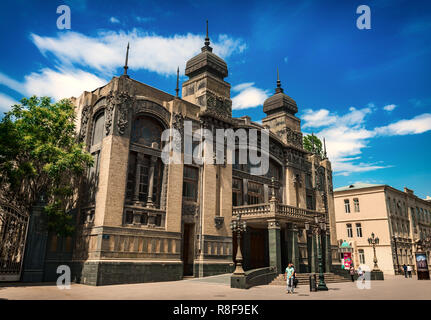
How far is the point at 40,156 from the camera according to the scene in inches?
841

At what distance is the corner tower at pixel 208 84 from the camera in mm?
31047

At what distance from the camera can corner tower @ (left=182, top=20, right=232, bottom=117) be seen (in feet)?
102

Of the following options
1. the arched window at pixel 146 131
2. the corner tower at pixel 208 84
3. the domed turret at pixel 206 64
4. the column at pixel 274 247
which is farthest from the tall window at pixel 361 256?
the arched window at pixel 146 131

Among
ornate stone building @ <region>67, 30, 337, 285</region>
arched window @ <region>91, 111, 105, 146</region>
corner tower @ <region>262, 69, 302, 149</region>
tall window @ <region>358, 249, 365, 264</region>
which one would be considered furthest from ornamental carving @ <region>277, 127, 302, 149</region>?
tall window @ <region>358, 249, 365, 264</region>

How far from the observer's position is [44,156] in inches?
845

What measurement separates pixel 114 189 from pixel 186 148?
Result: 7.37 meters

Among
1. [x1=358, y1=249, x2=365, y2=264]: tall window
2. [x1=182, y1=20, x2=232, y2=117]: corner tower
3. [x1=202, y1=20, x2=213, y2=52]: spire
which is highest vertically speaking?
[x1=202, y1=20, x2=213, y2=52]: spire

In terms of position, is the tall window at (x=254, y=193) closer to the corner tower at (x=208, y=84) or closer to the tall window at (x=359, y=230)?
the corner tower at (x=208, y=84)

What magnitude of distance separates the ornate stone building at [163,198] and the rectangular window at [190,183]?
8 centimetres

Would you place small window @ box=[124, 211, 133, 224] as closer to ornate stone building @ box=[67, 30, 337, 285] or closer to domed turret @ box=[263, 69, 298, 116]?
ornate stone building @ box=[67, 30, 337, 285]

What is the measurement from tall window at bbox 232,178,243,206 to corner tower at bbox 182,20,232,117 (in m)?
6.45

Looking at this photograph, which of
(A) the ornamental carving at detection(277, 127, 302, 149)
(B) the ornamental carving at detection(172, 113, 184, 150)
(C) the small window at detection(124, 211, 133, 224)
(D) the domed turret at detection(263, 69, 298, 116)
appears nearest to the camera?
(C) the small window at detection(124, 211, 133, 224)

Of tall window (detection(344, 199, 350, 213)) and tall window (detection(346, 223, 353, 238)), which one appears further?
tall window (detection(344, 199, 350, 213))
